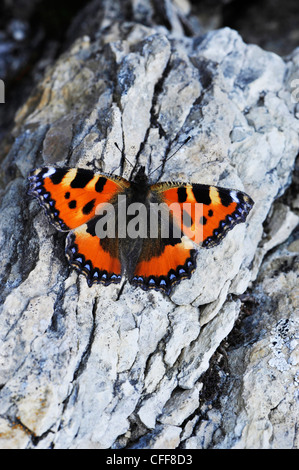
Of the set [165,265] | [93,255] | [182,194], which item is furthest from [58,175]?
[165,265]

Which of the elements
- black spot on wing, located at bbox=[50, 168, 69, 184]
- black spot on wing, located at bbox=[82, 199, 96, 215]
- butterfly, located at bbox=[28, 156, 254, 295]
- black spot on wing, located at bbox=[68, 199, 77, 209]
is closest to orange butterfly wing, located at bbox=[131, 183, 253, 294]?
butterfly, located at bbox=[28, 156, 254, 295]

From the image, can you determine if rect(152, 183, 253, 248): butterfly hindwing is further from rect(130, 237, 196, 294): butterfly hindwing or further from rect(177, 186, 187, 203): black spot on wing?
rect(130, 237, 196, 294): butterfly hindwing

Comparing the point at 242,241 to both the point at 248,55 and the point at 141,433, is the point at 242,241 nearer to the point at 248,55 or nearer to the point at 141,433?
the point at 141,433

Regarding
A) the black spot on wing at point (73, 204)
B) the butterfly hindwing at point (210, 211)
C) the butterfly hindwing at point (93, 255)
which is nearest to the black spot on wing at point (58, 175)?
the black spot on wing at point (73, 204)

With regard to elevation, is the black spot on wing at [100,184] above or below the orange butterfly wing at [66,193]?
above

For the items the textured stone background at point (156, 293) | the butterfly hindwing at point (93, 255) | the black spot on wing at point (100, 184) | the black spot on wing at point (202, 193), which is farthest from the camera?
the black spot on wing at point (100, 184)

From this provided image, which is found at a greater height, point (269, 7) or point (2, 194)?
point (269, 7)

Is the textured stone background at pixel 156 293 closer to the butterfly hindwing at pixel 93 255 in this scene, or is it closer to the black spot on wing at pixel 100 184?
the butterfly hindwing at pixel 93 255
